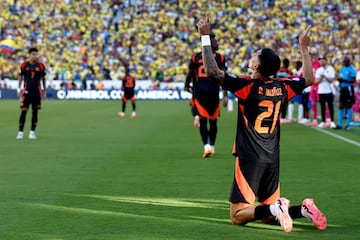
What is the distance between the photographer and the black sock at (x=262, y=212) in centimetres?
780

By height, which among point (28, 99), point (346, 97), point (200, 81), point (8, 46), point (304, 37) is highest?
point (304, 37)

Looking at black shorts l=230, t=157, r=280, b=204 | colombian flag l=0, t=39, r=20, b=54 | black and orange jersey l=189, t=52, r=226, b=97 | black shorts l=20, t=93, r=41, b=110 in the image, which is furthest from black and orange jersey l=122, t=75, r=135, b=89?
black shorts l=230, t=157, r=280, b=204

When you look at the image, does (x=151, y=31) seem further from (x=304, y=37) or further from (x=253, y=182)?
(x=253, y=182)

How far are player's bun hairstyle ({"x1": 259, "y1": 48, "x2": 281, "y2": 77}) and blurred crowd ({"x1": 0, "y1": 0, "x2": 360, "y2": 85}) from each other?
149 feet

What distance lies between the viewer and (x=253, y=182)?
26.5 ft

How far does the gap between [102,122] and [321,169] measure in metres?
15.3

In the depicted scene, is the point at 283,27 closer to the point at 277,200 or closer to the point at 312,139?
the point at 312,139

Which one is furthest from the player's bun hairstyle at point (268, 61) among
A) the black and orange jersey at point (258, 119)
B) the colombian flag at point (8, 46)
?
the colombian flag at point (8, 46)

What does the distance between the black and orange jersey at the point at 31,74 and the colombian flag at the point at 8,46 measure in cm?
3597

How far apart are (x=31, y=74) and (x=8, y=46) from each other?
36177 mm

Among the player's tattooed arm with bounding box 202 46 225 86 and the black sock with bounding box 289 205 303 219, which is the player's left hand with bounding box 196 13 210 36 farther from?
the black sock with bounding box 289 205 303 219

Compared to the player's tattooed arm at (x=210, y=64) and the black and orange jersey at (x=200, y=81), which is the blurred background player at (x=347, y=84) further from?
the player's tattooed arm at (x=210, y=64)

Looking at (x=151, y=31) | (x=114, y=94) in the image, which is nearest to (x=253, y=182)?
(x=114, y=94)

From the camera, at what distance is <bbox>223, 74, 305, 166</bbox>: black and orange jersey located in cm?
811
